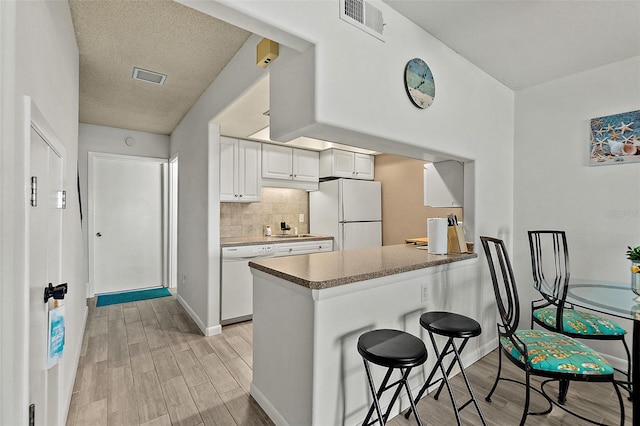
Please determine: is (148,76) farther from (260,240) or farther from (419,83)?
(419,83)

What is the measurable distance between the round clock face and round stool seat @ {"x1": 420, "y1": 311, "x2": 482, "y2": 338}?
1409mm

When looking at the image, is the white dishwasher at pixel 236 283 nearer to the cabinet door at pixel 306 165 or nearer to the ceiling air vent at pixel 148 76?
the cabinet door at pixel 306 165

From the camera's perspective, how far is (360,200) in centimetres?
464

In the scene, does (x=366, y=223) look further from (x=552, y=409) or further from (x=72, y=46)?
(x=72, y=46)

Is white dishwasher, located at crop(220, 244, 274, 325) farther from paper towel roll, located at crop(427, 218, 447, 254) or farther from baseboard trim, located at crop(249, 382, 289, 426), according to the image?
paper towel roll, located at crop(427, 218, 447, 254)

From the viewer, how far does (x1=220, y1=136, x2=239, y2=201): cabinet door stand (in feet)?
12.7

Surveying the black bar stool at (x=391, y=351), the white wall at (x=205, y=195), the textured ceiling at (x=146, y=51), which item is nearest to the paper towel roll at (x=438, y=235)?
the black bar stool at (x=391, y=351)

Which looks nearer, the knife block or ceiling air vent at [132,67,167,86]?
the knife block

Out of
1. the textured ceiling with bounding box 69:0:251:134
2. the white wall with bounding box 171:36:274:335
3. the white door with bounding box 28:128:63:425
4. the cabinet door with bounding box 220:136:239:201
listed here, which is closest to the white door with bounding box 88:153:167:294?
the textured ceiling with bounding box 69:0:251:134

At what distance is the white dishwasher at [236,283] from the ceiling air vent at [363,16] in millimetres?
2555

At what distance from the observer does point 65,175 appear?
2051 millimetres

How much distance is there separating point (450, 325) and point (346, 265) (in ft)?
2.31

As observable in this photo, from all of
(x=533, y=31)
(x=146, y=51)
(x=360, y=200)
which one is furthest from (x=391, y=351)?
(x=360, y=200)

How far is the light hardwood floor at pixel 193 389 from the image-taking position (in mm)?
1985
